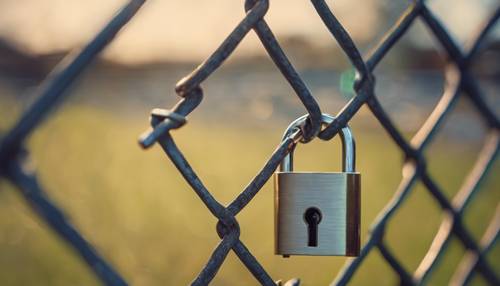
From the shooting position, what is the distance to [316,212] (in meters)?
0.72

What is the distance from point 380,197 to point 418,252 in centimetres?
97

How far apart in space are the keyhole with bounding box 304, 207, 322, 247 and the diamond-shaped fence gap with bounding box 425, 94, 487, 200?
311 centimetres

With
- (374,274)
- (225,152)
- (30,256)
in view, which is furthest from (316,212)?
(225,152)

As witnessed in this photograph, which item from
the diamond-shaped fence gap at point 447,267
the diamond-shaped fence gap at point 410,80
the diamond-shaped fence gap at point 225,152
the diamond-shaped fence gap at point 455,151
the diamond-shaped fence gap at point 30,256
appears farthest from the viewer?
the diamond-shaped fence gap at point 410,80

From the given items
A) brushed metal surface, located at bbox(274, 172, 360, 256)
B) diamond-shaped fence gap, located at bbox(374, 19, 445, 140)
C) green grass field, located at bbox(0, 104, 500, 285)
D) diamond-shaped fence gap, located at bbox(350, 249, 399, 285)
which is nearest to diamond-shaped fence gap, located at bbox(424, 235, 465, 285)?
green grass field, located at bbox(0, 104, 500, 285)

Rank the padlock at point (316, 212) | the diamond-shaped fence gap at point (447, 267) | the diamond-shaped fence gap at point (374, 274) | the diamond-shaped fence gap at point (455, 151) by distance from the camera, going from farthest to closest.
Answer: the diamond-shaped fence gap at point (455, 151), the diamond-shaped fence gap at point (447, 267), the diamond-shaped fence gap at point (374, 274), the padlock at point (316, 212)

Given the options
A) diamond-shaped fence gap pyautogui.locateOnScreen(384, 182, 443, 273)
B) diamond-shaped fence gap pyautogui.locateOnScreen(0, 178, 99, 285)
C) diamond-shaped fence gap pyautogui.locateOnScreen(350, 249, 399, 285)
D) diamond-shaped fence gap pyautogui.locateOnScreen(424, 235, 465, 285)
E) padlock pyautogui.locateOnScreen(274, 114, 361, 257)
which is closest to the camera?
padlock pyautogui.locateOnScreen(274, 114, 361, 257)

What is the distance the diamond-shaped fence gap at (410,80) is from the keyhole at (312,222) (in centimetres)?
752

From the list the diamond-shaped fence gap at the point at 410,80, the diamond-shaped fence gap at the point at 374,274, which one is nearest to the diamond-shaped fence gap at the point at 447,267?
the diamond-shaped fence gap at the point at 374,274

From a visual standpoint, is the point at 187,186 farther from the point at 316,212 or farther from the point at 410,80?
the point at 410,80

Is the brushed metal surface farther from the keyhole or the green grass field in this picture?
the green grass field

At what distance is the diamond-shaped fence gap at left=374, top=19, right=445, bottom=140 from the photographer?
8.98 meters

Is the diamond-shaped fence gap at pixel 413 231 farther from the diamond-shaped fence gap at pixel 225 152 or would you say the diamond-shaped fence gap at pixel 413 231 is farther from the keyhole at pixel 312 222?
the keyhole at pixel 312 222

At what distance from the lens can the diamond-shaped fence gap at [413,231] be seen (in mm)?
3267
